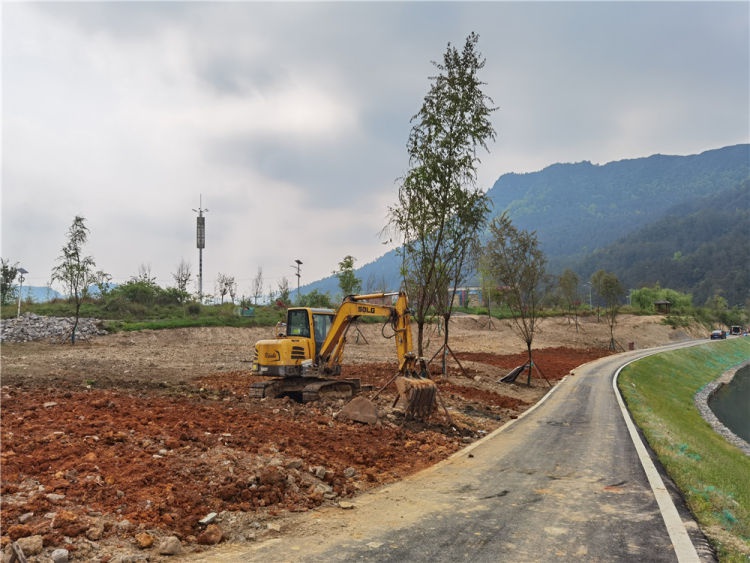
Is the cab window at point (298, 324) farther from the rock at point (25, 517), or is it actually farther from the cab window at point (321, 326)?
the rock at point (25, 517)

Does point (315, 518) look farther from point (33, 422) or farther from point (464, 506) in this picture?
point (33, 422)

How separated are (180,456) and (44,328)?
108 ft

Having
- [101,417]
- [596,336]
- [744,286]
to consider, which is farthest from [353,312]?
[744,286]

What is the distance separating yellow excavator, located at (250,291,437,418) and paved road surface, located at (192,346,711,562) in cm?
455

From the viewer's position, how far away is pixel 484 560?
538cm

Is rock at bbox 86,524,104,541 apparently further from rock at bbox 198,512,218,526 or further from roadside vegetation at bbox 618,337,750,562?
roadside vegetation at bbox 618,337,750,562

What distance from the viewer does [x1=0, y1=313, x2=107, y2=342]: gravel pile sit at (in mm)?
32531

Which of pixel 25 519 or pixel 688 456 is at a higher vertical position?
pixel 25 519

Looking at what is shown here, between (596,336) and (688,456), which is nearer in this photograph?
(688,456)

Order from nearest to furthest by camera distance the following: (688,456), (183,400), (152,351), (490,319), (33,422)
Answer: (33,422)
(688,456)
(183,400)
(152,351)
(490,319)

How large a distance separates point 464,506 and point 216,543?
3.43 metres

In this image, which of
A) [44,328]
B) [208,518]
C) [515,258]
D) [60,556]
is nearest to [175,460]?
[208,518]

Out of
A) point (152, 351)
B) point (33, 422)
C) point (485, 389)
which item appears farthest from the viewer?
point (152, 351)

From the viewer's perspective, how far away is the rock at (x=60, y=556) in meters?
5.07
